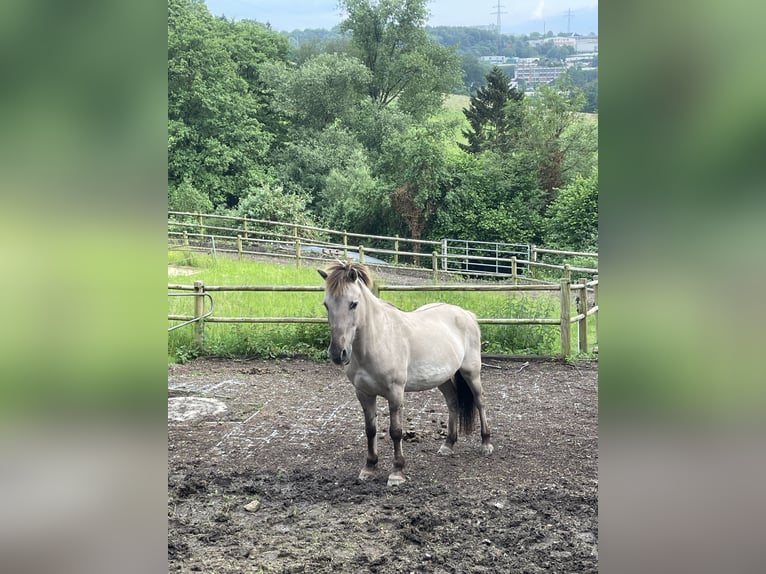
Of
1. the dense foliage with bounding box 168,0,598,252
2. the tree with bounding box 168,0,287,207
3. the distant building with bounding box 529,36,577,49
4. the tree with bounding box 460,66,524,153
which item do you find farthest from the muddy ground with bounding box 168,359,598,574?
the distant building with bounding box 529,36,577,49

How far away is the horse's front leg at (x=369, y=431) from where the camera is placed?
9.95ft

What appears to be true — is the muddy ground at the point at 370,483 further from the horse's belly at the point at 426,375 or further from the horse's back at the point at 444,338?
the horse's back at the point at 444,338

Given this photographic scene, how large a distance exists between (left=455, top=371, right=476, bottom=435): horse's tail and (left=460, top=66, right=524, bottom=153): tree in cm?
243

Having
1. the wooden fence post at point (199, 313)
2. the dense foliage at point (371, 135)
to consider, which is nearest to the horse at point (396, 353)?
the dense foliage at point (371, 135)

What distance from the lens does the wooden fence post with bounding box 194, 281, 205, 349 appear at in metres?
5.64

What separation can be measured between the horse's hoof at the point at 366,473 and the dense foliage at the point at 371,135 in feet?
8.05

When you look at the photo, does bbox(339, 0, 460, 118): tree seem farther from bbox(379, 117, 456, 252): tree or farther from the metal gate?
the metal gate

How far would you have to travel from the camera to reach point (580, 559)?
7.93 ft

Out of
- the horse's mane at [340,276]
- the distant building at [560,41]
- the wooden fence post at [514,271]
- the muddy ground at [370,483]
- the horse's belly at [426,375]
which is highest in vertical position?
the distant building at [560,41]

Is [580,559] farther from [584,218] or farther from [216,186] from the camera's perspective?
[216,186]
